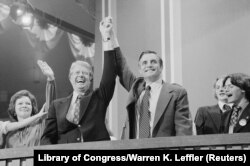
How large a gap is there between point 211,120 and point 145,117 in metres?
0.56

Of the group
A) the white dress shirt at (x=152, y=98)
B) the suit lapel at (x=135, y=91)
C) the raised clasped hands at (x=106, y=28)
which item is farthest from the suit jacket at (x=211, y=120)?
the raised clasped hands at (x=106, y=28)

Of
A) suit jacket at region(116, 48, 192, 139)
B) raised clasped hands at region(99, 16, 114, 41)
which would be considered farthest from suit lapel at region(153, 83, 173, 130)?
raised clasped hands at region(99, 16, 114, 41)

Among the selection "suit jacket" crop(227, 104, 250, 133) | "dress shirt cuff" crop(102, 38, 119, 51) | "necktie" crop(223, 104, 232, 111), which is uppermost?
"dress shirt cuff" crop(102, 38, 119, 51)

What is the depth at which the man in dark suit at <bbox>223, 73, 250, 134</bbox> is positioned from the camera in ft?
16.2

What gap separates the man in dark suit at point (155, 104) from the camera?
16.6 ft

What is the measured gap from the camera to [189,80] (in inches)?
219

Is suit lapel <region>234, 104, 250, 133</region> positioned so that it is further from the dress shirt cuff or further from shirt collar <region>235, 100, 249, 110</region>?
the dress shirt cuff

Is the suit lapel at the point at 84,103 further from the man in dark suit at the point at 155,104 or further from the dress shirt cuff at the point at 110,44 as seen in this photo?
the dress shirt cuff at the point at 110,44

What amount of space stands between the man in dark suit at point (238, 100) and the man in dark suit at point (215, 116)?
0.05 meters

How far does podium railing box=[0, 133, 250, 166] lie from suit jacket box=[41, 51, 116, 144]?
0.67 meters

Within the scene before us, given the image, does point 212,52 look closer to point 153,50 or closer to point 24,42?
point 153,50

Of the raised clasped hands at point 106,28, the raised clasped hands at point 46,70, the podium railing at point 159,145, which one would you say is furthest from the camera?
the raised clasped hands at point 46,70

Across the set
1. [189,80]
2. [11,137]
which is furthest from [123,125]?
[11,137]

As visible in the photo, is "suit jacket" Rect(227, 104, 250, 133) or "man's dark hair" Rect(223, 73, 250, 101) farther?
"man's dark hair" Rect(223, 73, 250, 101)
